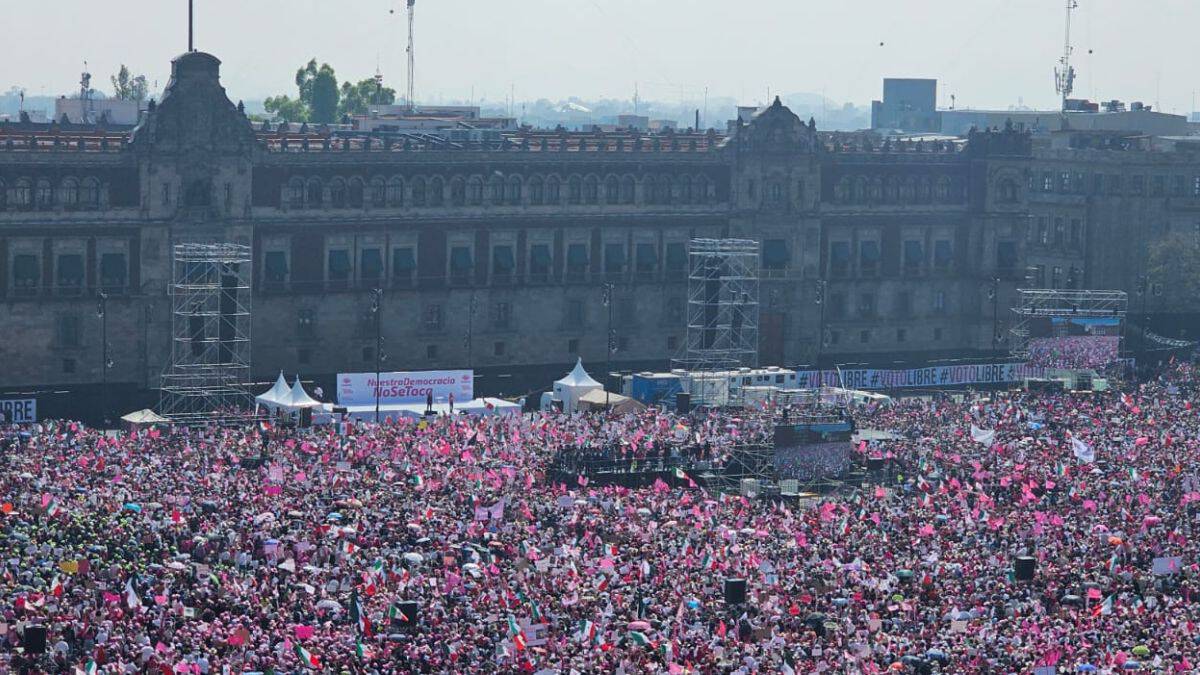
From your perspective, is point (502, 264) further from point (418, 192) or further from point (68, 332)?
point (68, 332)

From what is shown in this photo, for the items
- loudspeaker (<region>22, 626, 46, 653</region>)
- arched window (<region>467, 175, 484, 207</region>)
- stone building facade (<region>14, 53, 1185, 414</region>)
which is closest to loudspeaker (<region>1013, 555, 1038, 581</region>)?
loudspeaker (<region>22, 626, 46, 653</region>)

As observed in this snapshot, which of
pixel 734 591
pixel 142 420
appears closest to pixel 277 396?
pixel 142 420

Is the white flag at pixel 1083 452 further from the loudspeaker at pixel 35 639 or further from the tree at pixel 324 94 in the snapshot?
the tree at pixel 324 94

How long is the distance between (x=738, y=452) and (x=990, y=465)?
8.68 meters

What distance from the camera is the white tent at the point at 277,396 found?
86.2m

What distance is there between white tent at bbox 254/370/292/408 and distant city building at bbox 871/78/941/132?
10257 centimetres

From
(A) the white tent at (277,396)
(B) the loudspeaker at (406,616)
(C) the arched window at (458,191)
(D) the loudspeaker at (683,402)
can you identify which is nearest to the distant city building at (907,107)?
(C) the arched window at (458,191)

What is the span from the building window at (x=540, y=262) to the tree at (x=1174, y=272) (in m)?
34.9

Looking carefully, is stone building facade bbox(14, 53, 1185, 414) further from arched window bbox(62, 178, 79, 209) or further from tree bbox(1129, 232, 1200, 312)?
tree bbox(1129, 232, 1200, 312)

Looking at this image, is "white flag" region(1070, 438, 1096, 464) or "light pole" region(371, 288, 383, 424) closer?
"white flag" region(1070, 438, 1096, 464)

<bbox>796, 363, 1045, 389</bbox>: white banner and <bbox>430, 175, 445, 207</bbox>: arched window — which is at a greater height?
<bbox>430, 175, 445, 207</bbox>: arched window

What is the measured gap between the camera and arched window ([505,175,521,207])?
105m

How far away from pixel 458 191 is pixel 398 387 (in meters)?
16.8

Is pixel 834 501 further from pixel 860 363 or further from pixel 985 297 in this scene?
pixel 985 297
